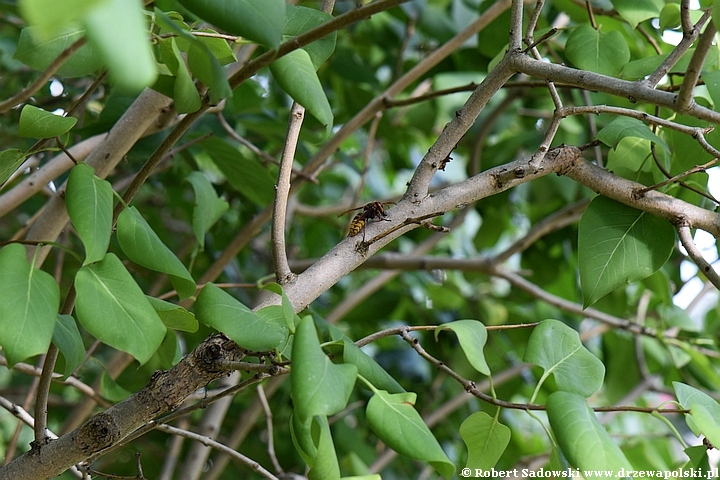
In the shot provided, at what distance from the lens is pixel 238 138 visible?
0.67 metres

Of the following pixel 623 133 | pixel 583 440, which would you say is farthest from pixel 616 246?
pixel 583 440

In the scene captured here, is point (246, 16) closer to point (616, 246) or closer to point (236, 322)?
point (236, 322)

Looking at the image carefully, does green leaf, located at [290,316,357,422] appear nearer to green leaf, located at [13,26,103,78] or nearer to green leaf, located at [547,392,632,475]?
green leaf, located at [547,392,632,475]

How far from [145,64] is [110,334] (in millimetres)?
155

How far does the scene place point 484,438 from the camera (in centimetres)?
37

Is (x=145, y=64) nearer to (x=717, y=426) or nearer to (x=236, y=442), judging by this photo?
(x=717, y=426)

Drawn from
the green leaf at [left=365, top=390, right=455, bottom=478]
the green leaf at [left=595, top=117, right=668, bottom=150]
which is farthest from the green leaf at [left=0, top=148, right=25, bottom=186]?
the green leaf at [left=595, top=117, right=668, bottom=150]

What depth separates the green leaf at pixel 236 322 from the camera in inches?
12.2

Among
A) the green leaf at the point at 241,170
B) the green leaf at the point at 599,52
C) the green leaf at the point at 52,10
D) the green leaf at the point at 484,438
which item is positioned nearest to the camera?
the green leaf at the point at 52,10

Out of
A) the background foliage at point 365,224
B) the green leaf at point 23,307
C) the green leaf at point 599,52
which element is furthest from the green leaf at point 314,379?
the green leaf at point 599,52

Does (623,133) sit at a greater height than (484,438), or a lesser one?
greater

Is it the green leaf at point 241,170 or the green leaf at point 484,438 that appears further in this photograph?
the green leaf at point 241,170

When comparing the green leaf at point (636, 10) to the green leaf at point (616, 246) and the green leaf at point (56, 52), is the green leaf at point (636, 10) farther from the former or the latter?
the green leaf at point (56, 52)

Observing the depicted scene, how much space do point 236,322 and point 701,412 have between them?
0.75ft
